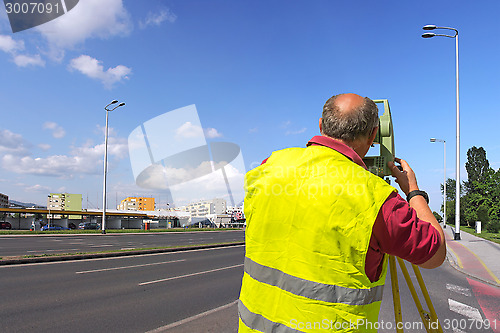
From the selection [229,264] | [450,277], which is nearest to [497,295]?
[450,277]

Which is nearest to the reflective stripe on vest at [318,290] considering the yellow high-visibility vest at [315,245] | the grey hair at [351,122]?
the yellow high-visibility vest at [315,245]

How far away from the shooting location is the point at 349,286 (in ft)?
4.26

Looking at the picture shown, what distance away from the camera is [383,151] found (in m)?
1.86

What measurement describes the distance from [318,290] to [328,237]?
21cm

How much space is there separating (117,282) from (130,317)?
2.90m

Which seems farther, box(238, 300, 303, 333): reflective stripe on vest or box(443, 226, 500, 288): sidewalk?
box(443, 226, 500, 288): sidewalk

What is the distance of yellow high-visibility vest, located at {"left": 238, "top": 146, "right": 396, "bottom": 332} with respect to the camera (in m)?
1.30

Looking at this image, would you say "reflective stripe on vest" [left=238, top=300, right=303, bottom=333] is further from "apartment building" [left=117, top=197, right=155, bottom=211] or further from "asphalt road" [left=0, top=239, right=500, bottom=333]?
"apartment building" [left=117, top=197, right=155, bottom=211]

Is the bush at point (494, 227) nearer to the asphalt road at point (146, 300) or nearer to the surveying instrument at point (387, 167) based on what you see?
the asphalt road at point (146, 300)

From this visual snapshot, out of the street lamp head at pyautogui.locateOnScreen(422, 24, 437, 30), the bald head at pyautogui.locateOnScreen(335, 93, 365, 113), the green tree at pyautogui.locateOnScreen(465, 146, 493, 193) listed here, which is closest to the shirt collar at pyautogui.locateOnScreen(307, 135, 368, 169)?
the bald head at pyautogui.locateOnScreen(335, 93, 365, 113)

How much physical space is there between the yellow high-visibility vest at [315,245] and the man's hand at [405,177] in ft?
1.22

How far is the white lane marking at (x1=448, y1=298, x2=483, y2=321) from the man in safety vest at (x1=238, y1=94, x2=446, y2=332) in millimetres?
5717

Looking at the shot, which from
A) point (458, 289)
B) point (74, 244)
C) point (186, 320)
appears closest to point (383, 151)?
point (186, 320)

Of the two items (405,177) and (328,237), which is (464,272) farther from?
(328,237)
